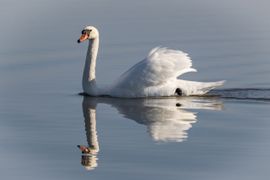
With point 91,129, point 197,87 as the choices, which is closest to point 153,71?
point 197,87

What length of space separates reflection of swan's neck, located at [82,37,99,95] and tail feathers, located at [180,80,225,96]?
1.66 m

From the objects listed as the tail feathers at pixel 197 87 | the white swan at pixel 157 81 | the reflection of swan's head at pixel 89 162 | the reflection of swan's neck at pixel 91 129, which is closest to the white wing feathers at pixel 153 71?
the white swan at pixel 157 81

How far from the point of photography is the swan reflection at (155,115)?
13852 mm

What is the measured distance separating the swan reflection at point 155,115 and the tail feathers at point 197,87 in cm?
13

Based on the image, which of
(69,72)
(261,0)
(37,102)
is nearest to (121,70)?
(69,72)

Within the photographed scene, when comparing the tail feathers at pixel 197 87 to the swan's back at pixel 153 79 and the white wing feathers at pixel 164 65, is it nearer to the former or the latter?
the swan's back at pixel 153 79

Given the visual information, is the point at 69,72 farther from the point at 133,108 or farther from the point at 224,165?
the point at 224,165

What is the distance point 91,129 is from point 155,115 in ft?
4.46

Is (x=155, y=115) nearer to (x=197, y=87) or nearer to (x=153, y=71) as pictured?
(x=153, y=71)

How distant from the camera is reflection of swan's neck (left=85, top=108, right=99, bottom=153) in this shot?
13.7 metres

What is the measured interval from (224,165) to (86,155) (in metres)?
2.02

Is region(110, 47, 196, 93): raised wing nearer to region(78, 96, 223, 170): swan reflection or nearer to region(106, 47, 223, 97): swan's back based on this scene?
region(106, 47, 223, 97): swan's back

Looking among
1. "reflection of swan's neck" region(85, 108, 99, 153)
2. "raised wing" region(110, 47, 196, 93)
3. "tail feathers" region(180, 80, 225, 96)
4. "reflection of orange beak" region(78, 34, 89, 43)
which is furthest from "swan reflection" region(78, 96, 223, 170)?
"reflection of orange beak" region(78, 34, 89, 43)

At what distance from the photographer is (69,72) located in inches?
755
